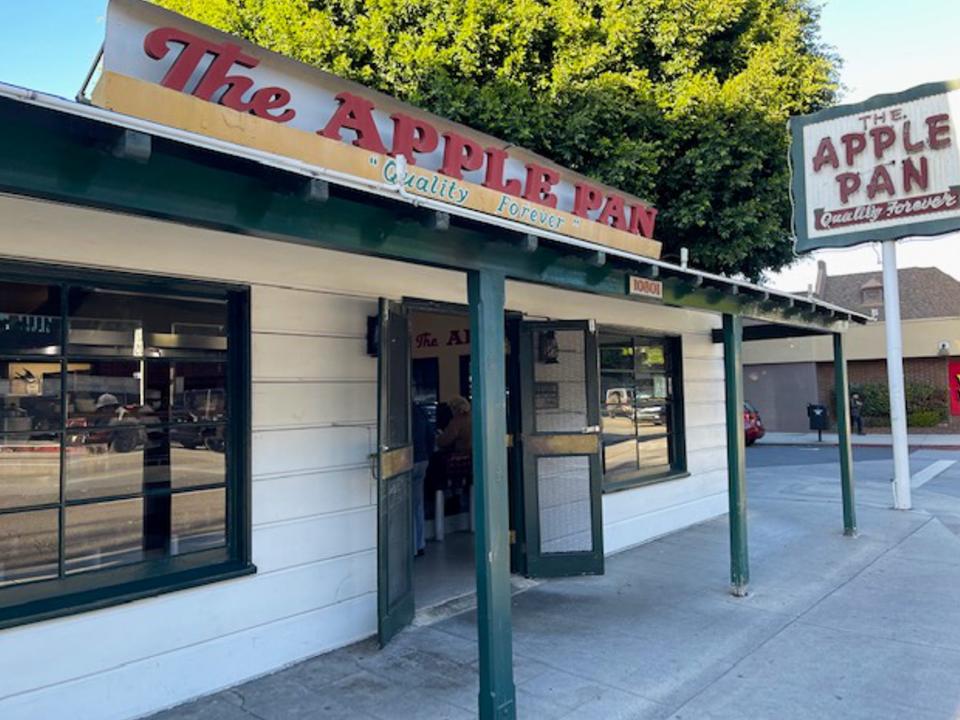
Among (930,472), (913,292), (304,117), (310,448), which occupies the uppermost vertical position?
(913,292)

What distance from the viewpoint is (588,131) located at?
880 cm

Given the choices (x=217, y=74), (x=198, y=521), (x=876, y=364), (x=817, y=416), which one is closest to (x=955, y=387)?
(x=876, y=364)

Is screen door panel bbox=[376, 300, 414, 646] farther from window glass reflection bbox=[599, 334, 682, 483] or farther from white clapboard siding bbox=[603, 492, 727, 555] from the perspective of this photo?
window glass reflection bbox=[599, 334, 682, 483]

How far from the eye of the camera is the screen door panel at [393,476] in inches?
169

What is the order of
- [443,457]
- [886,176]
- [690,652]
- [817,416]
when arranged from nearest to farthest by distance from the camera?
1. [690,652]
2. [443,457]
3. [886,176]
4. [817,416]

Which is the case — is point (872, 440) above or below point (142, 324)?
below

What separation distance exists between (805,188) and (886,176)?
0.99m

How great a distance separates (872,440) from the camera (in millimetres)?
19828

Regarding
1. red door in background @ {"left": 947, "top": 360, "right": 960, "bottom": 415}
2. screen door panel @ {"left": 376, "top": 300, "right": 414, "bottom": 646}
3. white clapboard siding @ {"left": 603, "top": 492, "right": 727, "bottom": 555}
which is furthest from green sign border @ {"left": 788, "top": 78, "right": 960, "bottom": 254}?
red door in background @ {"left": 947, "top": 360, "right": 960, "bottom": 415}

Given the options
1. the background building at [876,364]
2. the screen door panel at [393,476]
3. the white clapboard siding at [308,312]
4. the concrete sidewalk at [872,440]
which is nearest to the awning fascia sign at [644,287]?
the screen door panel at [393,476]

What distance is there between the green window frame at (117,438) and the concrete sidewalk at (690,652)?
32.6 inches

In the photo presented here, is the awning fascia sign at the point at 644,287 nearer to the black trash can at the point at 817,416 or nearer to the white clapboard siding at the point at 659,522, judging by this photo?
the white clapboard siding at the point at 659,522

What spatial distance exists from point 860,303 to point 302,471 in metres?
29.2

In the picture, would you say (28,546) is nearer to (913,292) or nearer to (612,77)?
(612,77)
